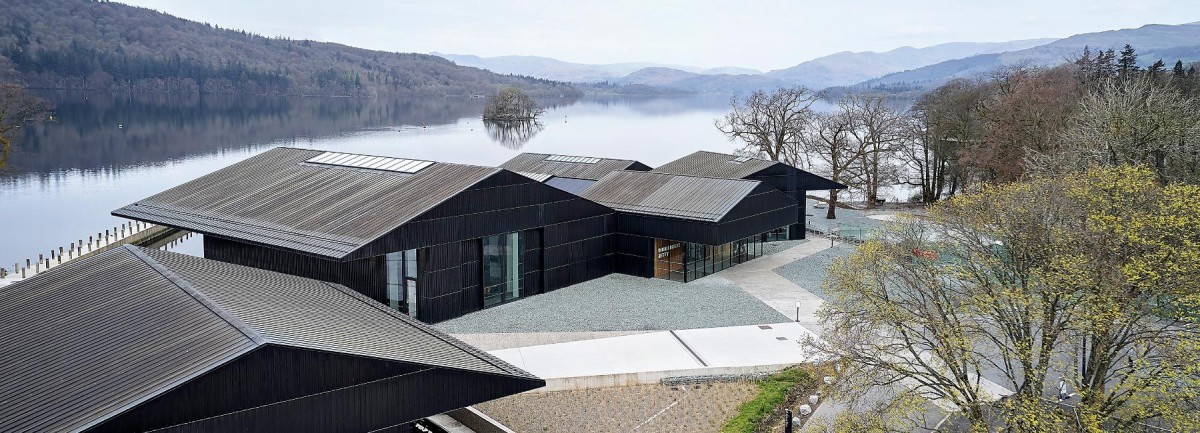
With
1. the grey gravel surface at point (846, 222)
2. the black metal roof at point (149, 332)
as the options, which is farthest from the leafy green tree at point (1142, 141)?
the black metal roof at point (149, 332)

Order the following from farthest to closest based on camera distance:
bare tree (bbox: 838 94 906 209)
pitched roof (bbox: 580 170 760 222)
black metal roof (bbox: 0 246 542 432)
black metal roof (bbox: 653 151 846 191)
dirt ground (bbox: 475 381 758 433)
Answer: bare tree (bbox: 838 94 906 209)
black metal roof (bbox: 653 151 846 191)
pitched roof (bbox: 580 170 760 222)
dirt ground (bbox: 475 381 758 433)
black metal roof (bbox: 0 246 542 432)

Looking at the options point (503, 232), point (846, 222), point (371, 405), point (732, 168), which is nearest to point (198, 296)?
point (371, 405)

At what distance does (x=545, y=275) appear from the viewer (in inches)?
1518

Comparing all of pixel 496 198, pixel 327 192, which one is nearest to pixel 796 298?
pixel 496 198

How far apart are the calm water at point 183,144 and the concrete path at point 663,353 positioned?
118ft

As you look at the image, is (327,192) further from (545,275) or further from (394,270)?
(545,275)

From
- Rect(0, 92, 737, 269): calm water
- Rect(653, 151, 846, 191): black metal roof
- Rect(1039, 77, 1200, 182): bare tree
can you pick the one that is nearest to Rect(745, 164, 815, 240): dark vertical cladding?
Rect(653, 151, 846, 191): black metal roof

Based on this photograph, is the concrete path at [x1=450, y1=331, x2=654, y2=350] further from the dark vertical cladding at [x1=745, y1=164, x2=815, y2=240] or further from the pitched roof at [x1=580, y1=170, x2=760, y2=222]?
the dark vertical cladding at [x1=745, y1=164, x2=815, y2=240]

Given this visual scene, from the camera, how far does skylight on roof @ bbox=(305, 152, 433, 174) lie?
131ft

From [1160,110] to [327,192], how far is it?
120 feet

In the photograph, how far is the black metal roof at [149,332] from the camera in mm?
16391

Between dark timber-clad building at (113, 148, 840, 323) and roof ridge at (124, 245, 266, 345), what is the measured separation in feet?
21.8

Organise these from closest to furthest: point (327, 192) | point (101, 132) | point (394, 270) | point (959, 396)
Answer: point (959, 396)
point (394, 270)
point (327, 192)
point (101, 132)

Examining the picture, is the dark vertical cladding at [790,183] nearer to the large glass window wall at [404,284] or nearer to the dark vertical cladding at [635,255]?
the dark vertical cladding at [635,255]
